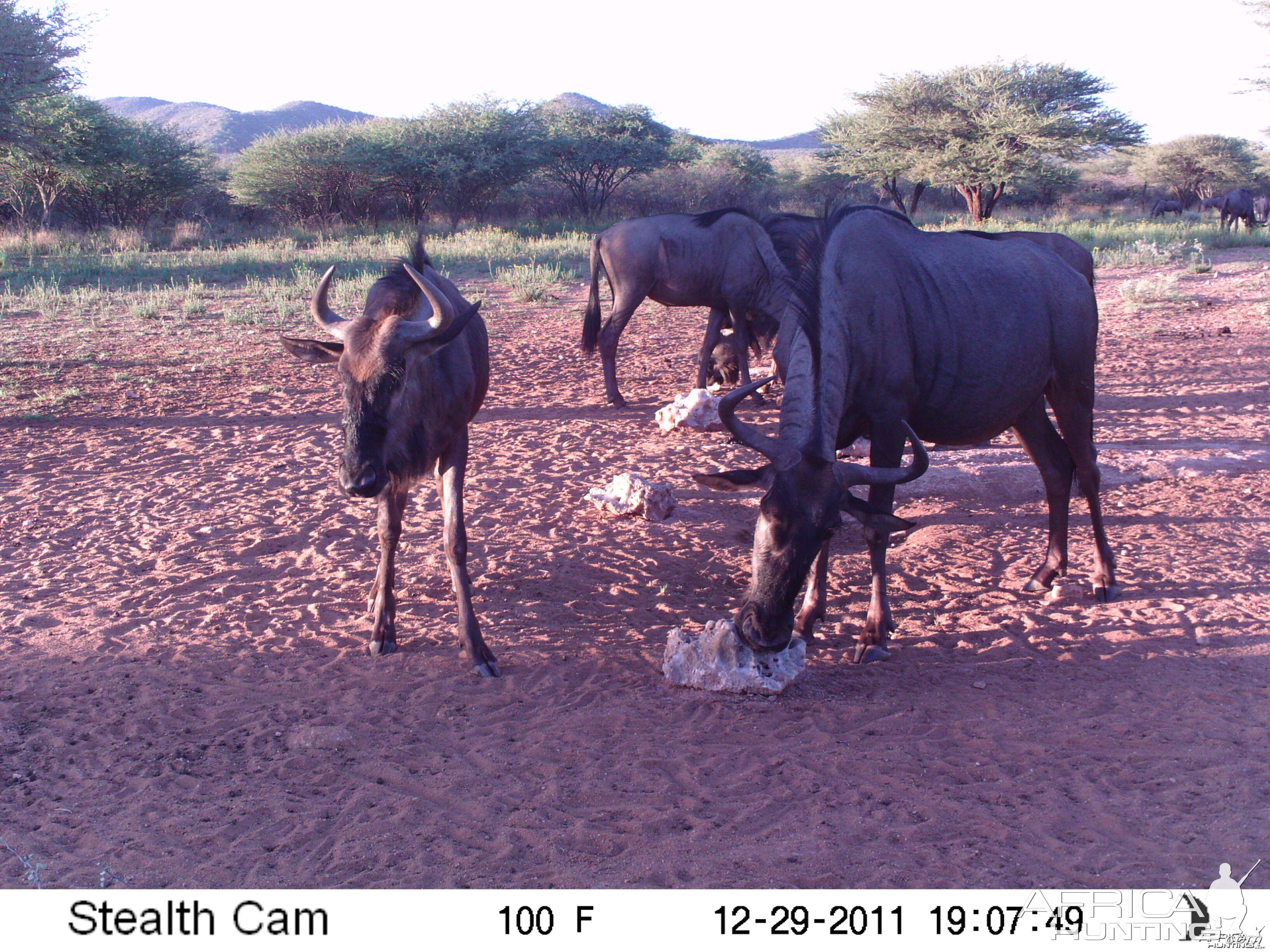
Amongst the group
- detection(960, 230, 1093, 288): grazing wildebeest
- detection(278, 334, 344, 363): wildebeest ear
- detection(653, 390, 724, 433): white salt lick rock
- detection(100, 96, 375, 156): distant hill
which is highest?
detection(100, 96, 375, 156): distant hill

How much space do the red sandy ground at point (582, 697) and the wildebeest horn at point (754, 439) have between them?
46.4 inches

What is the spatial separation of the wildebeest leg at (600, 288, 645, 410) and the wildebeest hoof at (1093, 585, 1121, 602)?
17.5ft

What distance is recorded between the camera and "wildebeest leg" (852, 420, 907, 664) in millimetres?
4312

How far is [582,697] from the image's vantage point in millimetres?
4051

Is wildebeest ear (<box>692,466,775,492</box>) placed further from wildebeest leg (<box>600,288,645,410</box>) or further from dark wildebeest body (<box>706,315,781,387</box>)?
dark wildebeest body (<box>706,315,781,387</box>)

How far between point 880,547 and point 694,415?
4.04m

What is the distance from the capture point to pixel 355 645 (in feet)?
14.9

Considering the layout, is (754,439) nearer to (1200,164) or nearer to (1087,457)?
(1087,457)

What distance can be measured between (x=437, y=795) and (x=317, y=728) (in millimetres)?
751

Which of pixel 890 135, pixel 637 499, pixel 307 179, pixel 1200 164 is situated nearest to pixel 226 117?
pixel 307 179

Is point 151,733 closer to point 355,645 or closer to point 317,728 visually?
point 317,728

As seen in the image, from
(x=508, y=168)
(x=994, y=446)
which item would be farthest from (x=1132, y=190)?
(x=994, y=446)

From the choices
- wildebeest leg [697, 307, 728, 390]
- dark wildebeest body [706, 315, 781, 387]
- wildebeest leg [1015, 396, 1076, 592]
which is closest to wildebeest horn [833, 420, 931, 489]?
wildebeest leg [1015, 396, 1076, 592]

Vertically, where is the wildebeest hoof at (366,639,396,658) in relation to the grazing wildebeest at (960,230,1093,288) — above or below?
below
